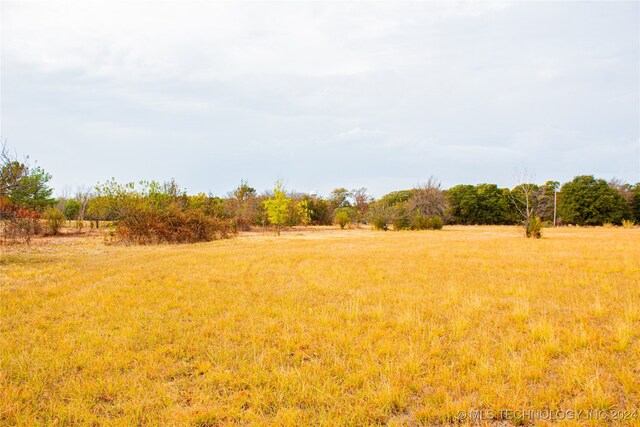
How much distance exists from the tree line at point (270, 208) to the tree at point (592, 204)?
0.09 m

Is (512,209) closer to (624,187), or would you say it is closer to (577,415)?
(624,187)

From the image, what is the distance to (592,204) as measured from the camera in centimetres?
3950

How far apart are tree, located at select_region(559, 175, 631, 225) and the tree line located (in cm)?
9

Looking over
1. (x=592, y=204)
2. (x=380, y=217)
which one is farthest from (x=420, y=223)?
(x=592, y=204)

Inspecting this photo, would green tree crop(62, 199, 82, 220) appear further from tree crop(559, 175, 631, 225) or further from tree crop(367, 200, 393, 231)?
tree crop(559, 175, 631, 225)

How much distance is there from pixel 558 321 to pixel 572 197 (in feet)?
144

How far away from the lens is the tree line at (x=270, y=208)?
18.2 metres

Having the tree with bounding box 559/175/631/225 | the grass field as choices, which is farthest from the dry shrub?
the tree with bounding box 559/175/631/225

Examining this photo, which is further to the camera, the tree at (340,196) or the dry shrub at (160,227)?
the tree at (340,196)

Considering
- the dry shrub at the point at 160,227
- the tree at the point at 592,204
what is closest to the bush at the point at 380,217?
the dry shrub at the point at 160,227

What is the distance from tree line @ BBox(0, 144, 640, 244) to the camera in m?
18.2

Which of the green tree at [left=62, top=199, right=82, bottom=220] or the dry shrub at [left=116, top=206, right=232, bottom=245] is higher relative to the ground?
the green tree at [left=62, top=199, right=82, bottom=220]

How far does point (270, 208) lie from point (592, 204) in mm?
35961

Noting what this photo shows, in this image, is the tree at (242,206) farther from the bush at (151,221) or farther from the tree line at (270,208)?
the bush at (151,221)
